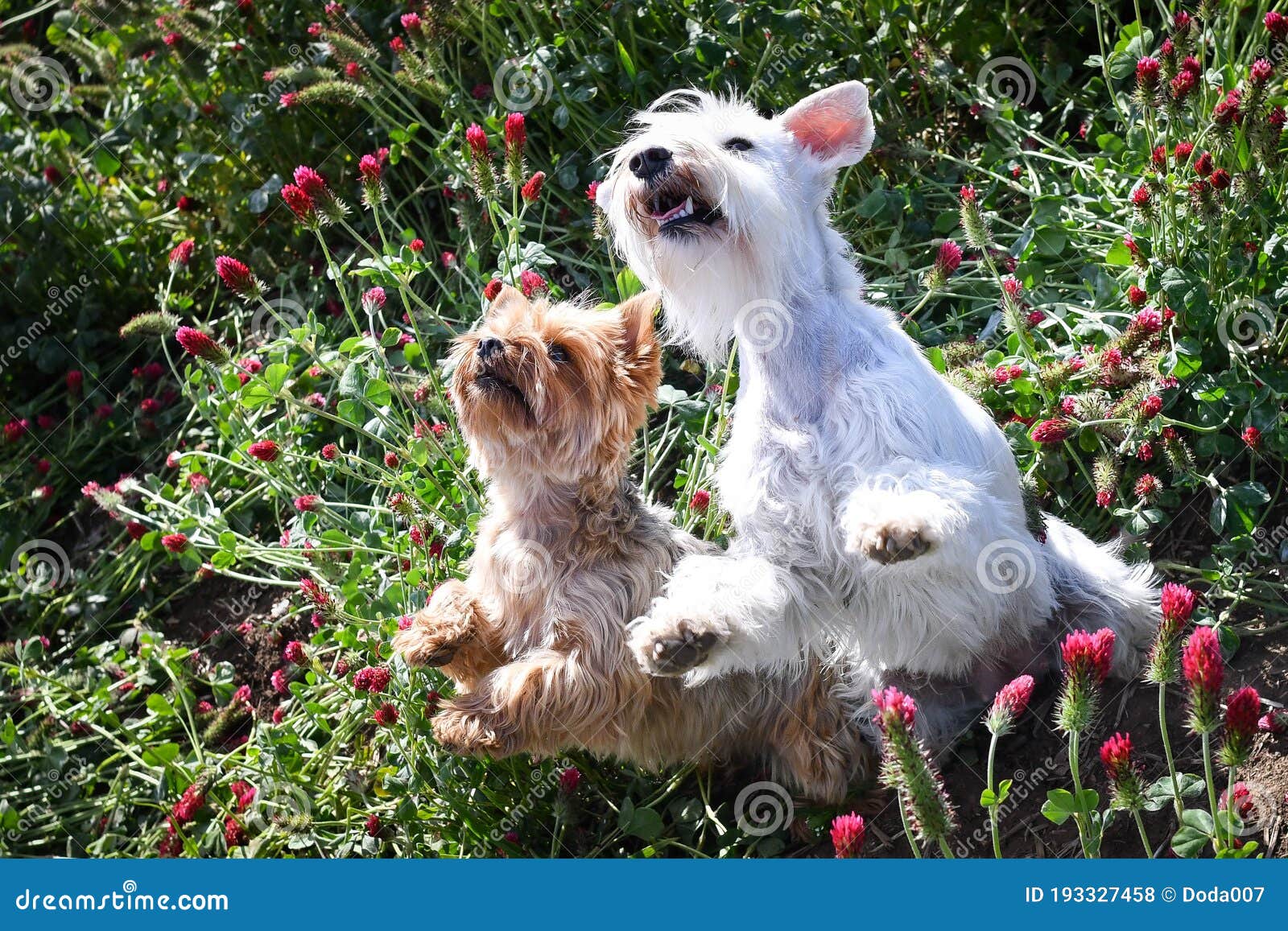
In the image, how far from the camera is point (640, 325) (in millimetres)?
3068

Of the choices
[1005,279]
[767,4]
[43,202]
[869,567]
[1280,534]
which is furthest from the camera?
[43,202]

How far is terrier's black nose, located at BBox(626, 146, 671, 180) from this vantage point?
2643mm

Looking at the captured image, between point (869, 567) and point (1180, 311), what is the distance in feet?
4.47

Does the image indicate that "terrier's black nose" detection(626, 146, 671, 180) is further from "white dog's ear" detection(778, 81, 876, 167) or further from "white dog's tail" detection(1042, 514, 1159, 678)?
"white dog's tail" detection(1042, 514, 1159, 678)

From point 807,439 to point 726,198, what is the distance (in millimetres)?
543

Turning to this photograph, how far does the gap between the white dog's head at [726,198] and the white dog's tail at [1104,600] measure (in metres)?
0.97

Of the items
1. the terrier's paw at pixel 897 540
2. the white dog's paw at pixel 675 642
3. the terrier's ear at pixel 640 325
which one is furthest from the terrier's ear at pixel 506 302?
the terrier's paw at pixel 897 540

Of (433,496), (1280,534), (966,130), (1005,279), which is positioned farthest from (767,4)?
(1280,534)

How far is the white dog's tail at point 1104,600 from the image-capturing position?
10.0 ft

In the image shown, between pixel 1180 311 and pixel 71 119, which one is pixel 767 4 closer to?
pixel 1180 311

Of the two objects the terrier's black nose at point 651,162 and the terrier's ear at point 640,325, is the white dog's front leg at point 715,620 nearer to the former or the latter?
the terrier's ear at point 640,325

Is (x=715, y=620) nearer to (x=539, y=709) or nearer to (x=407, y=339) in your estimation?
(x=539, y=709)

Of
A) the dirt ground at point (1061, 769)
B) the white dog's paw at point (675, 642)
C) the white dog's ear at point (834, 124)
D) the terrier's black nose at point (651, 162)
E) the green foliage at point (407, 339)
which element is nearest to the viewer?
the white dog's paw at point (675, 642)

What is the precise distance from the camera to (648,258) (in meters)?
2.81
